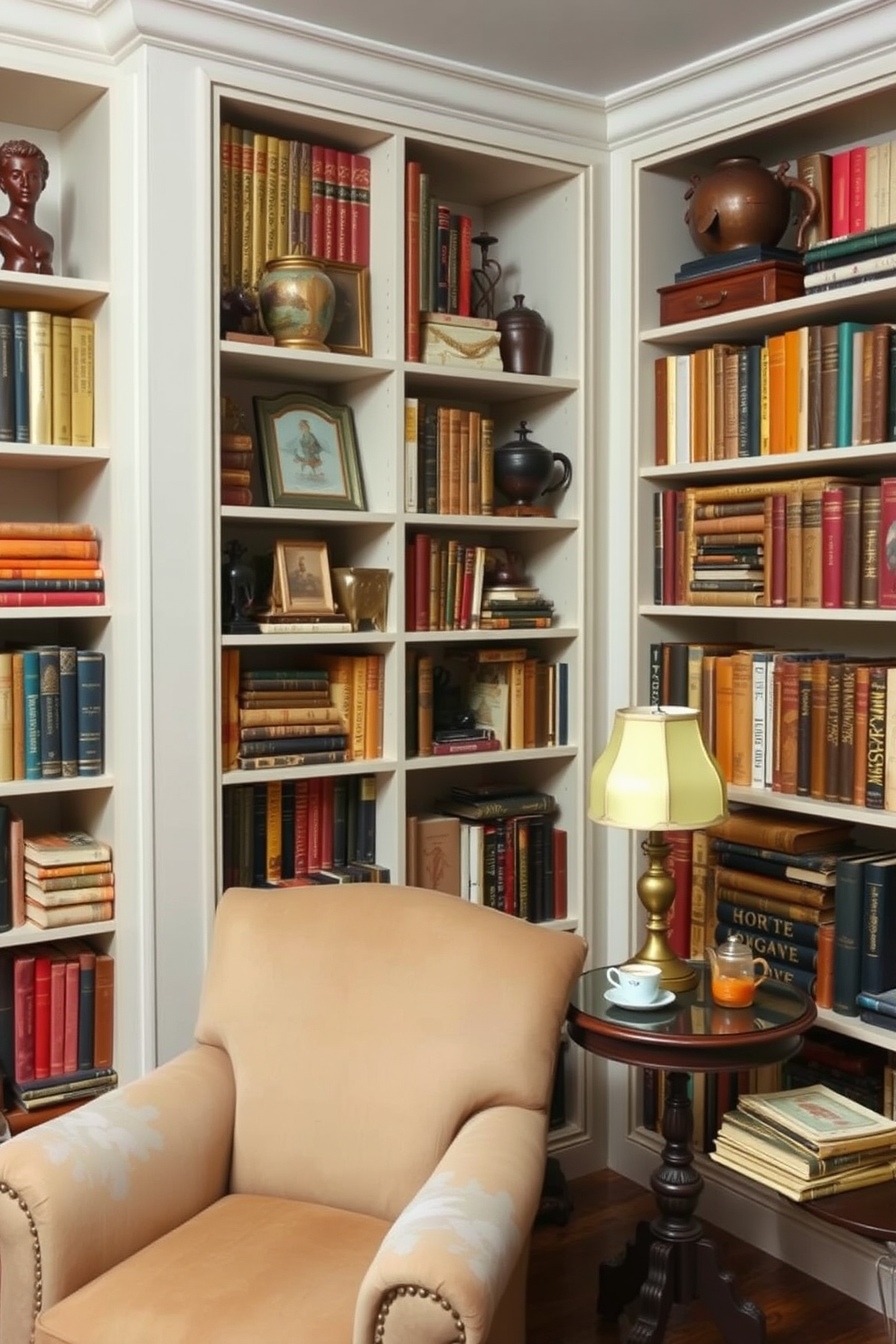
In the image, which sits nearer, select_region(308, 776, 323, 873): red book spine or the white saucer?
the white saucer

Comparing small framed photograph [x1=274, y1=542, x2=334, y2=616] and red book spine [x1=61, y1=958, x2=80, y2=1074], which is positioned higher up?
small framed photograph [x1=274, y1=542, x2=334, y2=616]

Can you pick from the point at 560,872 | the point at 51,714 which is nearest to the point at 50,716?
the point at 51,714

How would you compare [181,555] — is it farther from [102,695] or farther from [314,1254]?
[314,1254]

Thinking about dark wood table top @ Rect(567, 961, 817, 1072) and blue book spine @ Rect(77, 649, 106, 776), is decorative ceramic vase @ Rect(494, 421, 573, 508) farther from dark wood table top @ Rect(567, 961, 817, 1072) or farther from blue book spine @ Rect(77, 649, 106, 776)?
dark wood table top @ Rect(567, 961, 817, 1072)

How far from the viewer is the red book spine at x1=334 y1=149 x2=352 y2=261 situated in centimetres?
286

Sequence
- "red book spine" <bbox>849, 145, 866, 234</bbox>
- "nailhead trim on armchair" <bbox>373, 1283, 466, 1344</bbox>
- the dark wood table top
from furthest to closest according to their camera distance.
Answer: "red book spine" <bbox>849, 145, 866, 234</bbox> → the dark wood table top → "nailhead trim on armchair" <bbox>373, 1283, 466, 1344</bbox>

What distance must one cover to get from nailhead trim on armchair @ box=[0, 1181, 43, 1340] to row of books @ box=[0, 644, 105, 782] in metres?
0.89

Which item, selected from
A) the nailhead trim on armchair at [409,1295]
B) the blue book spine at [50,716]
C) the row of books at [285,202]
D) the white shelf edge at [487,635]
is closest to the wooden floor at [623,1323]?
the nailhead trim on armchair at [409,1295]

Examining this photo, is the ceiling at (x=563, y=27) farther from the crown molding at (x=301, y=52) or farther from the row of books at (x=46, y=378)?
the row of books at (x=46, y=378)

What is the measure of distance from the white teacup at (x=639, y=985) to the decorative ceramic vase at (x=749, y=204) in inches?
59.4

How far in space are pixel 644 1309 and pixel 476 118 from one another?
2.40 metres

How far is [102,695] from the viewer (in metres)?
2.69

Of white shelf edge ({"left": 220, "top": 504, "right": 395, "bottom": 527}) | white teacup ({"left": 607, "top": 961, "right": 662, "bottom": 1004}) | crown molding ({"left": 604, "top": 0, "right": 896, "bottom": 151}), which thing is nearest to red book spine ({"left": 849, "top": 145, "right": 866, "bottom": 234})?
crown molding ({"left": 604, "top": 0, "right": 896, "bottom": 151})

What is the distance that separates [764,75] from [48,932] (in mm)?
2190
